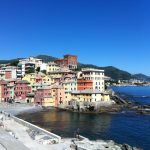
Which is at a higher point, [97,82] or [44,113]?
[97,82]

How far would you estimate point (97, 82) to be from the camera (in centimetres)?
11856

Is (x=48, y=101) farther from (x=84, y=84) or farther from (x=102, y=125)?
(x=102, y=125)

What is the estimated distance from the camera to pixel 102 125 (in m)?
75.2

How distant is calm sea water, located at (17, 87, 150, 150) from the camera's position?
203 feet

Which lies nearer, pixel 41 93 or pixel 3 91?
pixel 41 93

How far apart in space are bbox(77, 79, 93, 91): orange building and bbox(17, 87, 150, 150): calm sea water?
2164cm

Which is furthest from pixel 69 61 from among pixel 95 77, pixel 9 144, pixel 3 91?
pixel 9 144

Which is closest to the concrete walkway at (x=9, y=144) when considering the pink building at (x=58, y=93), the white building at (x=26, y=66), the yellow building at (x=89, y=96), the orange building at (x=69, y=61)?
the yellow building at (x=89, y=96)

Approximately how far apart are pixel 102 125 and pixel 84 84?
4396 cm

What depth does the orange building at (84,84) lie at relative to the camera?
117000mm

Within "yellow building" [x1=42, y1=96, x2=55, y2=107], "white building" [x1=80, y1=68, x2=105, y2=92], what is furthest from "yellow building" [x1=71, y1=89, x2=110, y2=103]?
"white building" [x1=80, y1=68, x2=105, y2=92]

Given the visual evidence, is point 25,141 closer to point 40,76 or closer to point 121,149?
point 121,149

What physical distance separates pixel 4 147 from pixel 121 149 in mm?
17662

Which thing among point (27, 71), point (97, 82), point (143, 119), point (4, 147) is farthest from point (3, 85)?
point (4, 147)
